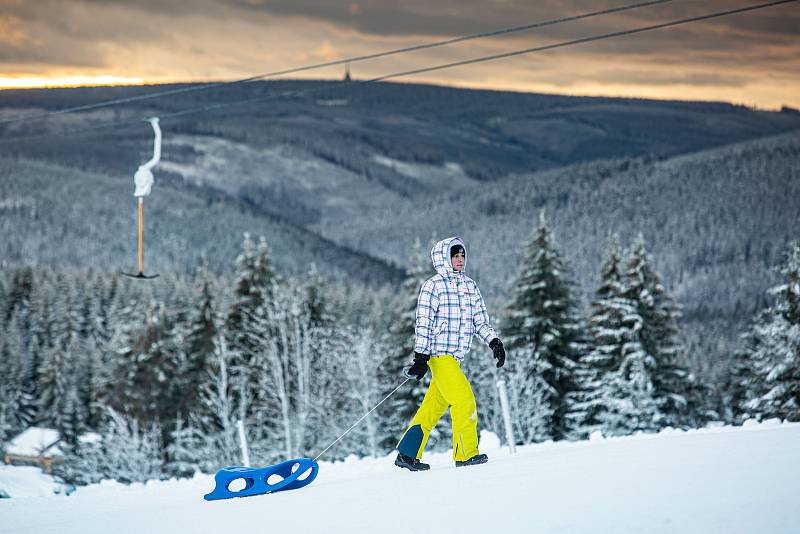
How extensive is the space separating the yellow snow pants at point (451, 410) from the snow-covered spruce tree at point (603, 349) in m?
20.1

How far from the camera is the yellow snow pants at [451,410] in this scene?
35.0ft

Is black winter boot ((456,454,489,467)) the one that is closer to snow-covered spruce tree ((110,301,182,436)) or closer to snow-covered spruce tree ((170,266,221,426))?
snow-covered spruce tree ((170,266,221,426))

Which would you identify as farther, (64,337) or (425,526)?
(64,337)

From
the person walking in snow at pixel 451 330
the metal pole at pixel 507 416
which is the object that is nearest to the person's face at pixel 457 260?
the person walking in snow at pixel 451 330

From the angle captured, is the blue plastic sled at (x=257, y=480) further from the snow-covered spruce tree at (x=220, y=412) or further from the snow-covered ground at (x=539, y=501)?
the snow-covered spruce tree at (x=220, y=412)

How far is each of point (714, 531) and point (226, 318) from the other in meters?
32.5

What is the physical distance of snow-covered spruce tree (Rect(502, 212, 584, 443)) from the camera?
33834 mm

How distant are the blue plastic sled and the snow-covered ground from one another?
233 millimetres

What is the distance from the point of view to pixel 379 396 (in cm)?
3906

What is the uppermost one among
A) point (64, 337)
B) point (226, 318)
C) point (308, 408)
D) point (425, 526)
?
point (425, 526)

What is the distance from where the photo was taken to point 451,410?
35.3ft

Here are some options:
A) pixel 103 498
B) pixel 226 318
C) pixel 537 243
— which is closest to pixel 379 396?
pixel 226 318

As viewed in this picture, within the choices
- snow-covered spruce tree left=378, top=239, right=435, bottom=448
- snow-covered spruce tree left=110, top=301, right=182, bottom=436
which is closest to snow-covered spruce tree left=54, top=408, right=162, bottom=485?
snow-covered spruce tree left=110, top=301, right=182, bottom=436

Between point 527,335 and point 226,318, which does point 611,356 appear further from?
point 226,318
